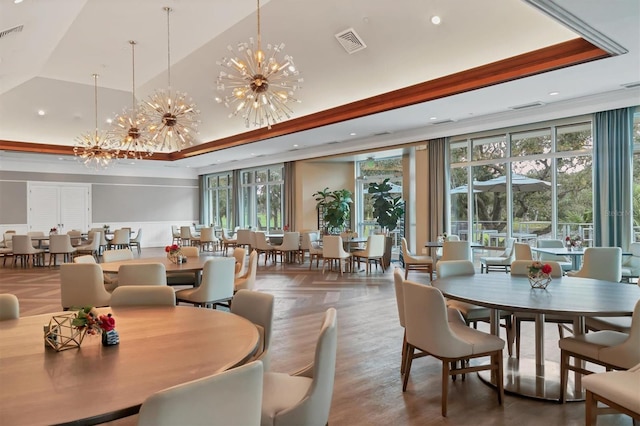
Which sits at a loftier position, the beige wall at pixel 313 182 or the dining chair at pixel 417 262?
the beige wall at pixel 313 182

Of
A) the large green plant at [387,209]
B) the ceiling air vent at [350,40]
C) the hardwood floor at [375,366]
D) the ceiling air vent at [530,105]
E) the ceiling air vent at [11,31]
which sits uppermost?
the ceiling air vent at [350,40]

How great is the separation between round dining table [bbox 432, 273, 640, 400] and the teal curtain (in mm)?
3894

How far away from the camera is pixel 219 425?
1304 mm

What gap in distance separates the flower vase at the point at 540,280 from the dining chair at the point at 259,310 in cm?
215

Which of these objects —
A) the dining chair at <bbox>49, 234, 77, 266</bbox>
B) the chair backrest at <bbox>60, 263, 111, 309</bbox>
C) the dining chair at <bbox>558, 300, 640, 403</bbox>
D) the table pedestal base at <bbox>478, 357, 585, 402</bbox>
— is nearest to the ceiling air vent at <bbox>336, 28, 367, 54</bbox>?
the chair backrest at <bbox>60, 263, 111, 309</bbox>

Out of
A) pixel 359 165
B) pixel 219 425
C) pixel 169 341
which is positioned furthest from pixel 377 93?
pixel 219 425

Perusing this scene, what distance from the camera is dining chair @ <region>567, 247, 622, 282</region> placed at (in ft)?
17.5

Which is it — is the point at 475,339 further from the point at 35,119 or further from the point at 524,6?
the point at 35,119

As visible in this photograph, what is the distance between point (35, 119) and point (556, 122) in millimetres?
12797

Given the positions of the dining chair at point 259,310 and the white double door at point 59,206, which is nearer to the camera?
the dining chair at point 259,310

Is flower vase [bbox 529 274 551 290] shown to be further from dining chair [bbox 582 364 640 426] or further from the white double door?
the white double door

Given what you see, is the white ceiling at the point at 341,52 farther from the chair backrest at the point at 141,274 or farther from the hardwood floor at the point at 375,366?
the hardwood floor at the point at 375,366

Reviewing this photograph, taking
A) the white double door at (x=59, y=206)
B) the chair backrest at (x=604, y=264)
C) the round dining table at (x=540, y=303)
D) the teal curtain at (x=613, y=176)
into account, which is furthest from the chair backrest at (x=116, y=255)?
the white double door at (x=59, y=206)

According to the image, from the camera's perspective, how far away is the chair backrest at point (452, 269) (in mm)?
4094
